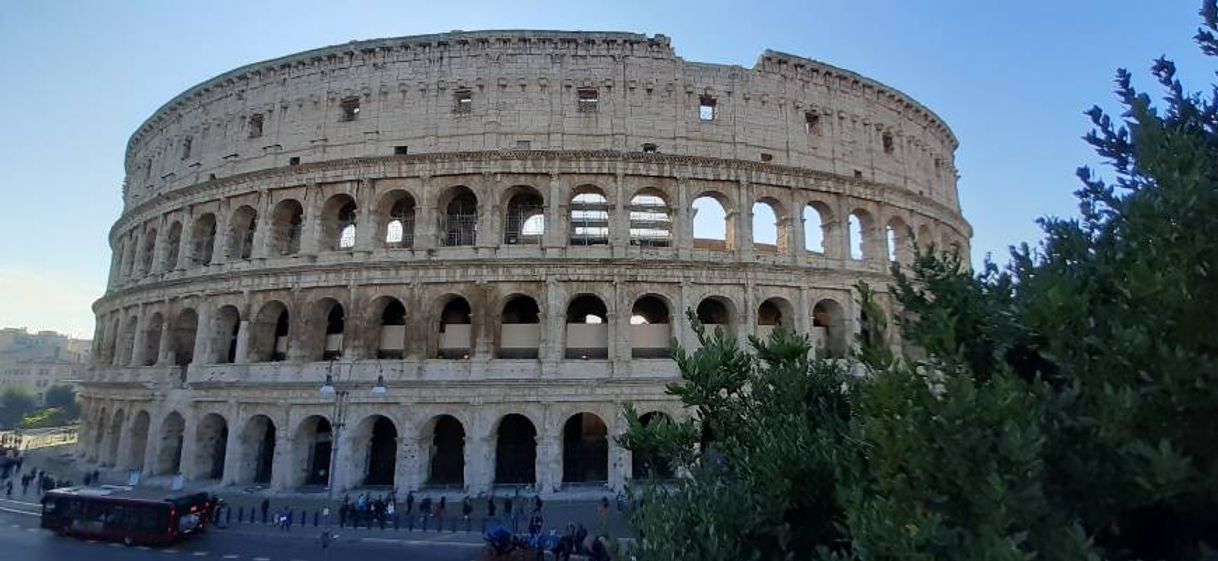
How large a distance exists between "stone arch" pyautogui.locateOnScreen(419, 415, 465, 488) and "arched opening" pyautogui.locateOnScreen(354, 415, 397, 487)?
142 cm

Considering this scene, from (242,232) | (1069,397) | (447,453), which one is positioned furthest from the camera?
(242,232)

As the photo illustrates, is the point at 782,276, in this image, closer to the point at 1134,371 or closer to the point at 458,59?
the point at 458,59

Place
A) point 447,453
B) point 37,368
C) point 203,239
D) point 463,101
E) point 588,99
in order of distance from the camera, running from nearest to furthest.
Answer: point 447,453 → point 588,99 → point 463,101 → point 203,239 → point 37,368

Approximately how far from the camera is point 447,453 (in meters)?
22.9

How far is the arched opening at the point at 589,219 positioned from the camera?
23.2 meters

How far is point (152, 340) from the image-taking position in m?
27.2

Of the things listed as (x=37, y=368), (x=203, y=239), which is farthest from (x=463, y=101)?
(x=37, y=368)

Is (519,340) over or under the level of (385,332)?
under

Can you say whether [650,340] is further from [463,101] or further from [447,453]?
[463,101]

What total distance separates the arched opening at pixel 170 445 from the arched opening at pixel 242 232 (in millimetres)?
6716

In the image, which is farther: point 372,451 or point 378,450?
point 378,450

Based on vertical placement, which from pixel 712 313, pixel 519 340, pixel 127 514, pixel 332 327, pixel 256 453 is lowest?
pixel 127 514

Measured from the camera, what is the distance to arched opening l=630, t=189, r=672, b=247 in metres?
23.5

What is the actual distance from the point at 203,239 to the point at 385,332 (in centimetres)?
1054
